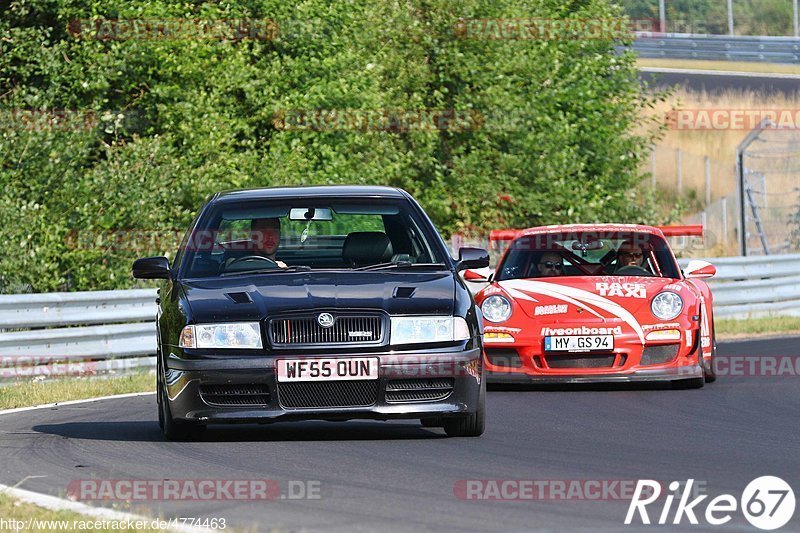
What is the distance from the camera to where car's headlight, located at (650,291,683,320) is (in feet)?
39.7

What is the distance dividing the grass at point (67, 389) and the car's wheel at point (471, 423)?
4.60 m

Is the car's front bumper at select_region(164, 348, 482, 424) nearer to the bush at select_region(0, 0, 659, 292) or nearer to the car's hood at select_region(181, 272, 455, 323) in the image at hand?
the car's hood at select_region(181, 272, 455, 323)

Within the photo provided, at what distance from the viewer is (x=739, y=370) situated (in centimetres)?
1418

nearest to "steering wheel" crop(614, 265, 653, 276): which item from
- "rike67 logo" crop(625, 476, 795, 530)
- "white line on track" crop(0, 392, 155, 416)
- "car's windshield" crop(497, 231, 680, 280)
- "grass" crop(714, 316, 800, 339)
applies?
"car's windshield" crop(497, 231, 680, 280)

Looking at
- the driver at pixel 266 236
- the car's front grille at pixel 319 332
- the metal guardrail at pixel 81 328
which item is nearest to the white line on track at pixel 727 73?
the metal guardrail at pixel 81 328

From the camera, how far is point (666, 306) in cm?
1213

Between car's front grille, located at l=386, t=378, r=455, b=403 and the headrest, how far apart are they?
1.15m

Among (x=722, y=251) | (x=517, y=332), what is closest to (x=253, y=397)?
(x=517, y=332)

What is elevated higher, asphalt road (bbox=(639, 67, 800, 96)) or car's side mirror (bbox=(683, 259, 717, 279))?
asphalt road (bbox=(639, 67, 800, 96))

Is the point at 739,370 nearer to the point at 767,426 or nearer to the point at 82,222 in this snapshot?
the point at 767,426

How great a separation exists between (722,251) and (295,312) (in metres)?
28.4

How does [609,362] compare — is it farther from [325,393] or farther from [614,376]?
[325,393]

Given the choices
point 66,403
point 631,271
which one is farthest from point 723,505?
point 66,403

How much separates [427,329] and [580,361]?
4000 millimetres
